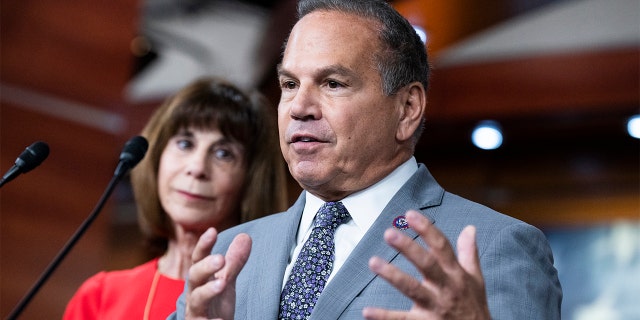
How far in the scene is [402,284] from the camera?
4.44ft

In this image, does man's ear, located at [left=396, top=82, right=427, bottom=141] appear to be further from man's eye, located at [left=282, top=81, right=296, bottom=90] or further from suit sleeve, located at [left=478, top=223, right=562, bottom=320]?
suit sleeve, located at [left=478, top=223, right=562, bottom=320]

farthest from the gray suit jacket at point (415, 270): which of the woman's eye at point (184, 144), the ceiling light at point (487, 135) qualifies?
the ceiling light at point (487, 135)

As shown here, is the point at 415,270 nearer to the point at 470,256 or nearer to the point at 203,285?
the point at 470,256

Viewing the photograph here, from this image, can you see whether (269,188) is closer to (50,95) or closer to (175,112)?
(175,112)

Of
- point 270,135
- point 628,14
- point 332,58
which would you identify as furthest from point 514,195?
point 332,58

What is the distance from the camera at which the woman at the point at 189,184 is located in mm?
2730

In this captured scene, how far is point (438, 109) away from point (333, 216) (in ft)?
14.5

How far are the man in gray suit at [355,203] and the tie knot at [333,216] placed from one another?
11 mm

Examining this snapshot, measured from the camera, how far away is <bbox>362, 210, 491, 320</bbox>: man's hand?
1.35m

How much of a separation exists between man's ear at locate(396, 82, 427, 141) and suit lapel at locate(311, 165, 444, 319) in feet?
0.38

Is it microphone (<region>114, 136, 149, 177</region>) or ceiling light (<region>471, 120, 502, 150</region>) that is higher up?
ceiling light (<region>471, 120, 502, 150</region>)

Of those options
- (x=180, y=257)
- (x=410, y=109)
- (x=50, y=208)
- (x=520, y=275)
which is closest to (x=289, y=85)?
(x=410, y=109)

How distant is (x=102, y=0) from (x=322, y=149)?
302cm

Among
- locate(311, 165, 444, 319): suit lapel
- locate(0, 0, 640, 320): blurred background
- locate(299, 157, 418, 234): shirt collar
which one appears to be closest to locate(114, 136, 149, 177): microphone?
locate(299, 157, 418, 234): shirt collar
